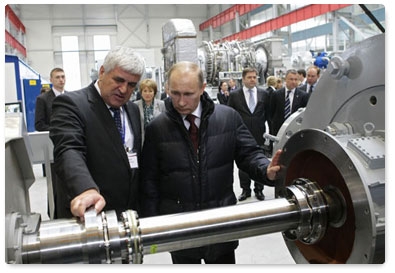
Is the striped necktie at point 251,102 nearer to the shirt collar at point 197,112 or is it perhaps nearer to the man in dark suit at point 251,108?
the man in dark suit at point 251,108

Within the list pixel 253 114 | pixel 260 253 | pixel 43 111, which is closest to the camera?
pixel 260 253

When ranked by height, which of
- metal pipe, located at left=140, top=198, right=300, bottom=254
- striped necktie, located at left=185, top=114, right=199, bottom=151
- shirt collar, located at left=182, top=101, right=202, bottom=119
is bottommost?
metal pipe, located at left=140, top=198, right=300, bottom=254

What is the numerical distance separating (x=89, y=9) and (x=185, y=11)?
3.48 meters

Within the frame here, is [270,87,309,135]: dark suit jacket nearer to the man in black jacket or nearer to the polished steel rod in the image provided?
the man in black jacket

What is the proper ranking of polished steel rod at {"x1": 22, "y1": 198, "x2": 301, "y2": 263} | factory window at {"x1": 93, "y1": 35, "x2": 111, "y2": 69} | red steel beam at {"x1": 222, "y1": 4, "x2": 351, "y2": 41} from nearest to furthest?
1. polished steel rod at {"x1": 22, "y1": 198, "x2": 301, "y2": 263}
2. red steel beam at {"x1": 222, "y1": 4, "x2": 351, "y2": 41}
3. factory window at {"x1": 93, "y1": 35, "x2": 111, "y2": 69}

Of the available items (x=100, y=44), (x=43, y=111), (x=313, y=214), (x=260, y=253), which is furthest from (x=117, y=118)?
(x=100, y=44)

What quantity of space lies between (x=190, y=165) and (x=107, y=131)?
11.7 inches

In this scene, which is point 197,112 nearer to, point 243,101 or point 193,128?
point 193,128

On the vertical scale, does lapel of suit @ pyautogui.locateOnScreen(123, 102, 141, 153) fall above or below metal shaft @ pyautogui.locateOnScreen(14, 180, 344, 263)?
above

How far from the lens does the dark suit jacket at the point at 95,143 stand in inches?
45.7

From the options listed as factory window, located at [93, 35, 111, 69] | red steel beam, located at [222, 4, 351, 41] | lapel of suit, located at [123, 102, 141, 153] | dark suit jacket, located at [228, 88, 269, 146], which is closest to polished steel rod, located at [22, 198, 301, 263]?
lapel of suit, located at [123, 102, 141, 153]

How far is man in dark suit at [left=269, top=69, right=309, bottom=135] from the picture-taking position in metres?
3.36

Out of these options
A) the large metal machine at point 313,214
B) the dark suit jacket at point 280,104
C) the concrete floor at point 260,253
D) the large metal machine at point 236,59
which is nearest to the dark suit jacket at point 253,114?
the dark suit jacket at point 280,104

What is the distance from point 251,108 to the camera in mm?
3426
